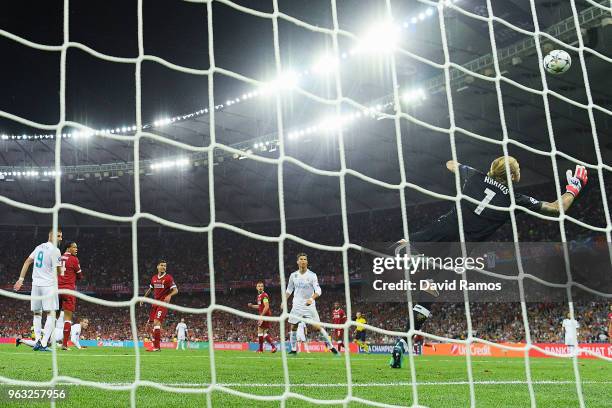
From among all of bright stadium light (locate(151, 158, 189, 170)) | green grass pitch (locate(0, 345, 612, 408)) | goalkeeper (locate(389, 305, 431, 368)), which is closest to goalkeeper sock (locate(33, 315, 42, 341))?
green grass pitch (locate(0, 345, 612, 408))

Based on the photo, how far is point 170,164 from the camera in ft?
85.5

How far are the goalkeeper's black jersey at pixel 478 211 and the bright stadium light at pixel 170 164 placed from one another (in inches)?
846

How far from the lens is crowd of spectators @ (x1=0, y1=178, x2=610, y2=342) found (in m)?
21.7

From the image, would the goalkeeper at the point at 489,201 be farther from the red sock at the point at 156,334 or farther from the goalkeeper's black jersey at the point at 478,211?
the red sock at the point at 156,334

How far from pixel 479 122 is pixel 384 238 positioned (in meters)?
8.59

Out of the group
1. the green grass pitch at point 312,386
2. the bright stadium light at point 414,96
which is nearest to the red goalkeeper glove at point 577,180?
the green grass pitch at point 312,386

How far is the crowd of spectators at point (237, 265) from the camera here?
71.1 ft

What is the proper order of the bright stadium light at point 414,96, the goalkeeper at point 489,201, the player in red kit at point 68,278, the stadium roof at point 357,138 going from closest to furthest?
the goalkeeper at point 489,201 < the player in red kit at point 68,278 < the stadium roof at point 357,138 < the bright stadium light at point 414,96

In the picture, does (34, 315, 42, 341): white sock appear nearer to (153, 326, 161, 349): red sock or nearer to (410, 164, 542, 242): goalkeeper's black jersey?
(153, 326, 161, 349): red sock

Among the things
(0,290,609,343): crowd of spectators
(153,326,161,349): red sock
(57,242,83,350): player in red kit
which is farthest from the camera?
(0,290,609,343): crowd of spectators

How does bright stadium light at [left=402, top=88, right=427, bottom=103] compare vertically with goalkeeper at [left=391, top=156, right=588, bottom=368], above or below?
above

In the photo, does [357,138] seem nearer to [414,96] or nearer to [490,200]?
[414,96]

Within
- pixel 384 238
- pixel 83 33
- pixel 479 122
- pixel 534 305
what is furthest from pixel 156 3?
pixel 534 305

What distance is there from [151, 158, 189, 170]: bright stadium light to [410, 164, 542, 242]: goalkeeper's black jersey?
2148 cm
